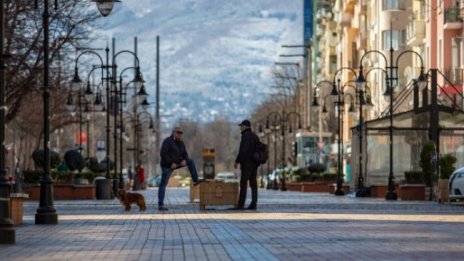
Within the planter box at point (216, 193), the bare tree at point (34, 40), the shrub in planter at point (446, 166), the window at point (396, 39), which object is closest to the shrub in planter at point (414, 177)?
the shrub in planter at point (446, 166)

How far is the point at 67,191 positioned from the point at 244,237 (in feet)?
99.5

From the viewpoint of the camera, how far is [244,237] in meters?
21.5

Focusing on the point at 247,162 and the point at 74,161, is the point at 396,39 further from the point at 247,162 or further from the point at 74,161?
A: the point at 247,162

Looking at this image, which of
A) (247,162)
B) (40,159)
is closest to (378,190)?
(40,159)

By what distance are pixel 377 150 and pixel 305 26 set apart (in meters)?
124

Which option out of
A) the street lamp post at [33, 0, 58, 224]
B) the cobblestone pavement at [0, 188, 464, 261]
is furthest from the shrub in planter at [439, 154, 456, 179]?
the street lamp post at [33, 0, 58, 224]

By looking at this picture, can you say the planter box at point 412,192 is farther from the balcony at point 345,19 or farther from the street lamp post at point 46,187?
the balcony at point 345,19

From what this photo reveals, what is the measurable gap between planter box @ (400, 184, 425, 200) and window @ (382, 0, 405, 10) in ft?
142

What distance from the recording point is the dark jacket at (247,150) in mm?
34031

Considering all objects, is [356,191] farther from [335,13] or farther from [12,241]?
[335,13]

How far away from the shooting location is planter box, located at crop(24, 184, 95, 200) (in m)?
50.6

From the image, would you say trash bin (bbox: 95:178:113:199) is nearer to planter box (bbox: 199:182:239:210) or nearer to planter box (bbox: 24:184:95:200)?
planter box (bbox: 24:184:95:200)

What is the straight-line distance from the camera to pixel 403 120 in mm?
53969

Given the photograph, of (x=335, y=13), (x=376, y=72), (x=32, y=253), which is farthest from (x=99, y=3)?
(x=335, y=13)
